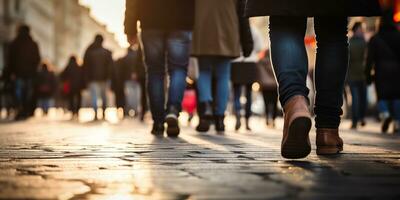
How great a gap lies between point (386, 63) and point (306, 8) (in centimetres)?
583

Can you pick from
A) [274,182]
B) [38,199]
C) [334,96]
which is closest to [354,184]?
[274,182]

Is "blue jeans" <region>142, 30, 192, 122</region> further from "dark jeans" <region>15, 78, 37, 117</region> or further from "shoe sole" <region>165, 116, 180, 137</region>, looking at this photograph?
"dark jeans" <region>15, 78, 37, 117</region>

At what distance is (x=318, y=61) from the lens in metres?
3.73

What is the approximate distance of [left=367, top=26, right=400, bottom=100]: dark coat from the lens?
8.84m

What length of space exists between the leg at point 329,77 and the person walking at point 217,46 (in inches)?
143

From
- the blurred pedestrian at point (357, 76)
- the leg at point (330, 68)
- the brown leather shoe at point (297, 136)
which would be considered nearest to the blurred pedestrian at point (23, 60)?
the blurred pedestrian at point (357, 76)

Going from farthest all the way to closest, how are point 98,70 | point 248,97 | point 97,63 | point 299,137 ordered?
point 97,63, point 98,70, point 248,97, point 299,137

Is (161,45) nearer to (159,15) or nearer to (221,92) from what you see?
(159,15)

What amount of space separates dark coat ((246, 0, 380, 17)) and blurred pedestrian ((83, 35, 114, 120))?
10.9 m

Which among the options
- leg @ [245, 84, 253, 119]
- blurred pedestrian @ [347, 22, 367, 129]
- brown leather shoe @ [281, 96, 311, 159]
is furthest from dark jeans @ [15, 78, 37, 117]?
brown leather shoe @ [281, 96, 311, 159]

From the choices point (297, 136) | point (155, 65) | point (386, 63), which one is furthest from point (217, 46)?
point (297, 136)

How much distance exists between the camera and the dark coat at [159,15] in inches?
243

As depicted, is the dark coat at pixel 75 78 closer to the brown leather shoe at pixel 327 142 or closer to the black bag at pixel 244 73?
the black bag at pixel 244 73

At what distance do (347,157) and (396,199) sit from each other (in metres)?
1.47
